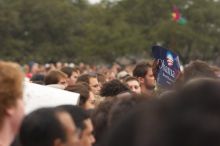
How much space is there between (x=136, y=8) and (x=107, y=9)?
276cm

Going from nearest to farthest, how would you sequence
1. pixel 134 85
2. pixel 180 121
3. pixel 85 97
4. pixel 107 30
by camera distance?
pixel 180 121
pixel 85 97
pixel 134 85
pixel 107 30

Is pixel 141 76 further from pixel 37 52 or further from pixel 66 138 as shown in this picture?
pixel 37 52

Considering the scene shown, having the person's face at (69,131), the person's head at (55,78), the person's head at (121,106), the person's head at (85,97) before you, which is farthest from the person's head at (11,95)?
the person's head at (55,78)

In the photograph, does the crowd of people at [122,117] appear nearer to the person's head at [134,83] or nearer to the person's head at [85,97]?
the person's head at [85,97]

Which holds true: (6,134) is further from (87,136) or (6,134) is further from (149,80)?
(149,80)

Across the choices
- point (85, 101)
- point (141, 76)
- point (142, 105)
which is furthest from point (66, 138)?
point (141, 76)

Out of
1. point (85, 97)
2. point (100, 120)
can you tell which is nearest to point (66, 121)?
point (100, 120)

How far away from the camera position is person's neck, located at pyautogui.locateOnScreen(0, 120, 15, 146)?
11.7 ft

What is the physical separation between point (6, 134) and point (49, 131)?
1.46ft

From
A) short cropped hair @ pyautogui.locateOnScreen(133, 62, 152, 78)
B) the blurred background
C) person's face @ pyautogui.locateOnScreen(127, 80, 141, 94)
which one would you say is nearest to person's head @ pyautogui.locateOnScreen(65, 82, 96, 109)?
person's face @ pyautogui.locateOnScreen(127, 80, 141, 94)

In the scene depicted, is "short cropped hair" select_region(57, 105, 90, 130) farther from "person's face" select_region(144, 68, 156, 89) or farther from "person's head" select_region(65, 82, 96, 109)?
"person's face" select_region(144, 68, 156, 89)

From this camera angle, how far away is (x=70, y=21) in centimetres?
6750

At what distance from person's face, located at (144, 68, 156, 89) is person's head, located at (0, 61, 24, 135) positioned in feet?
Result: 17.5

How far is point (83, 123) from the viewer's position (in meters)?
3.75
